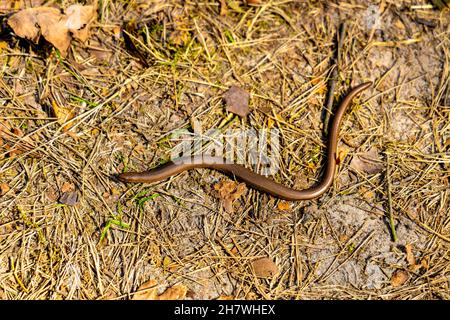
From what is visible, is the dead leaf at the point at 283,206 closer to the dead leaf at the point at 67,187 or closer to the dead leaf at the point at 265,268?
the dead leaf at the point at 265,268

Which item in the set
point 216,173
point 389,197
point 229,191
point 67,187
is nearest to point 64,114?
point 67,187

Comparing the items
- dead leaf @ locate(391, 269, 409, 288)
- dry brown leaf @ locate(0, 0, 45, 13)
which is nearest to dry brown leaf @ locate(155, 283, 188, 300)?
dead leaf @ locate(391, 269, 409, 288)

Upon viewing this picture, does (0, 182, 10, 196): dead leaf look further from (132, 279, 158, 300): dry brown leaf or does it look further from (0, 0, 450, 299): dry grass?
(132, 279, 158, 300): dry brown leaf

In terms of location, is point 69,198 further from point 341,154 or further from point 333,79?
point 333,79

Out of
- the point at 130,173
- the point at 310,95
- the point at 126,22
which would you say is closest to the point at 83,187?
the point at 130,173

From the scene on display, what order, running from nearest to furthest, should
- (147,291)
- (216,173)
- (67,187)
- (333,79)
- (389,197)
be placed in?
(147,291) → (67,187) → (389,197) → (216,173) → (333,79)
